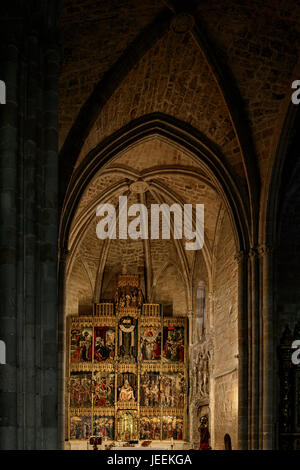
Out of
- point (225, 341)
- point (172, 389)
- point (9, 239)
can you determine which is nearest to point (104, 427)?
point (172, 389)

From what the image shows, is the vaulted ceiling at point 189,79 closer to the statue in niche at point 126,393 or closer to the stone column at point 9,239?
the stone column at point 9,239

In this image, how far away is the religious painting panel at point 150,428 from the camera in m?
29.0

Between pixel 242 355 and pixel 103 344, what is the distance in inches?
414

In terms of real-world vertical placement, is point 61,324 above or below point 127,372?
above

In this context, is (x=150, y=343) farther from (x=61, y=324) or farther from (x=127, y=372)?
(x=61, y=324)

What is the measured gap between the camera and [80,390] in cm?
2956

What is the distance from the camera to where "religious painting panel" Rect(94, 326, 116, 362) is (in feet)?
98.0

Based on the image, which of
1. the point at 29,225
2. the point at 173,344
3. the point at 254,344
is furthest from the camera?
the point at 173,344

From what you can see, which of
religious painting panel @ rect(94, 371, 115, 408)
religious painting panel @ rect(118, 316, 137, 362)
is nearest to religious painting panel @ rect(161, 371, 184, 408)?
religious painting panel @ rect(118, 316, 137, 362)

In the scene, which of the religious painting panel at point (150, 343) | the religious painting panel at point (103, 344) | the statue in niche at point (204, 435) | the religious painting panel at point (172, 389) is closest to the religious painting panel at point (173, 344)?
the religious painting panel at point (150, 343)
